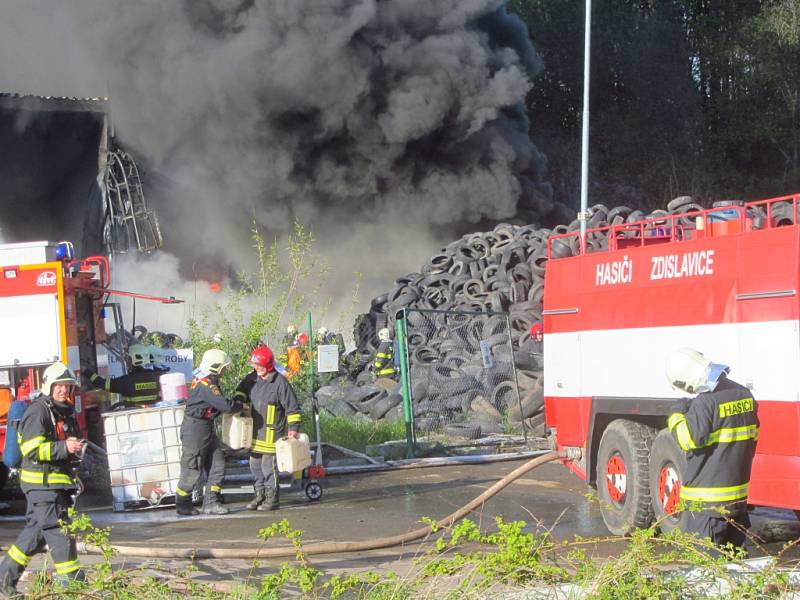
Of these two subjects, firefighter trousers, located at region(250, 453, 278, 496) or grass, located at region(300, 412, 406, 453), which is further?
grass, located at region(300, 412, 406, 453)

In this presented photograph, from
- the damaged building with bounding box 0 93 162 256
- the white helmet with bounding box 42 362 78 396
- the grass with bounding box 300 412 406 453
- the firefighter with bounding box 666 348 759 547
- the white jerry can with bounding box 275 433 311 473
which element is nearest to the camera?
the firefighter with bounding box 666 348 759 547

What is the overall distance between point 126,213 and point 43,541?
19343mm

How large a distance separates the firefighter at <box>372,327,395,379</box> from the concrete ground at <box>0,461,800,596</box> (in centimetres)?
500

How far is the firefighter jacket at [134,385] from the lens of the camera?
35.4ft

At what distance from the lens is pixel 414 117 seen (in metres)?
26.8

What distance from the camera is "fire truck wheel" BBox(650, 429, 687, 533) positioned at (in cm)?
726

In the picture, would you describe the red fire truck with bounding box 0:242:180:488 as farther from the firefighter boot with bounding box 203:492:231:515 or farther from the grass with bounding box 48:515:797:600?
the grass with bounding box 48:515:797:600

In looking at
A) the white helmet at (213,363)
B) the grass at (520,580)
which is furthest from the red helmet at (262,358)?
the grass at (520,580)

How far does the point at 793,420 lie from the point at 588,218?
12895 mm

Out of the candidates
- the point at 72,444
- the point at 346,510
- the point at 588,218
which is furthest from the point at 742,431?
the point at 588,218

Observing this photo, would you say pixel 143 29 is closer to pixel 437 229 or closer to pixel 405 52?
pixel 405 52

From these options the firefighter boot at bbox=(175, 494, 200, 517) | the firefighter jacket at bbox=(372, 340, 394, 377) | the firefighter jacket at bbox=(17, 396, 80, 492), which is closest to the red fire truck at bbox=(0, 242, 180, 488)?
the firefighter boot at bbox=(175, 494, 200, 517)

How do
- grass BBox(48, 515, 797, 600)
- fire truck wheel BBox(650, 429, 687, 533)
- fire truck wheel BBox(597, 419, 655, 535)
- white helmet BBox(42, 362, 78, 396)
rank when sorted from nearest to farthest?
grass BBox(48, 515, 797, 600), white helmet BBox(42, 362, 78, 396), fire truck wheel BBox(650, 429, 687, 533), fire truck wheel BBox(597, 419, 655, 535)

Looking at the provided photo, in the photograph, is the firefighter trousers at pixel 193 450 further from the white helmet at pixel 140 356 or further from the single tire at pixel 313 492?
the white helmet at pixel 140 356
